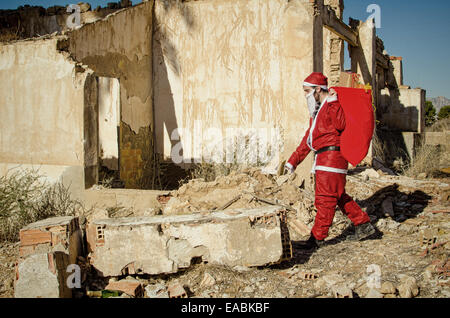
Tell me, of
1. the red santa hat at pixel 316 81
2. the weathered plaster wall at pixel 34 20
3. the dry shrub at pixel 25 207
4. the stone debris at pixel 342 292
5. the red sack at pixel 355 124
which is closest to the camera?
the stone debris at pixel 342 292

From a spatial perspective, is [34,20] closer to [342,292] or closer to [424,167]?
[424,167]

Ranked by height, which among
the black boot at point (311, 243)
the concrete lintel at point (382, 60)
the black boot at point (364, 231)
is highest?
the concrete lintel at point (382, 60)

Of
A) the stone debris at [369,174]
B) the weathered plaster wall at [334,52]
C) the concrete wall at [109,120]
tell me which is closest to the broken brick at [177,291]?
the concrete wall at [109,120]

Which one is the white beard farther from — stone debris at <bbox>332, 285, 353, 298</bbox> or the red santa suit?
stone debris at <bbox>332, 285, 353, 298</bbox>

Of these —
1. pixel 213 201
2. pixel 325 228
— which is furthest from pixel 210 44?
pixel 325 228

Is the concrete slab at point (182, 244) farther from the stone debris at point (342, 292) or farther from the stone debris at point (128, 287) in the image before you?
the stone debris at point (342, 292)

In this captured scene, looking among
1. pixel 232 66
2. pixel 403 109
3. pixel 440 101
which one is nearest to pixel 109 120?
pixel 232 66

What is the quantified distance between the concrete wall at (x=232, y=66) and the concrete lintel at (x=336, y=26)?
62cm

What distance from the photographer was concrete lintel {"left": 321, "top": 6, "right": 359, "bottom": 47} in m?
7.38

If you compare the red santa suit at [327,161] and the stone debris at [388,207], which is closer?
the red santa suit at [327,161]

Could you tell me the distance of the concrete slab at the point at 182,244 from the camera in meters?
3.82
